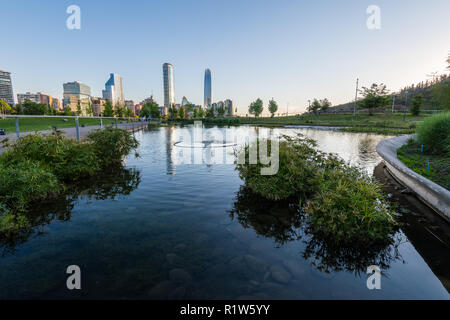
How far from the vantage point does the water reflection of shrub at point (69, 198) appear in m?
4.67

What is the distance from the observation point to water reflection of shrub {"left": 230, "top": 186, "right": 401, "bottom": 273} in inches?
160

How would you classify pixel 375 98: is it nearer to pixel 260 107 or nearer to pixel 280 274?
pixel 260 107

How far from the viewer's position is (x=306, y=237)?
493cm

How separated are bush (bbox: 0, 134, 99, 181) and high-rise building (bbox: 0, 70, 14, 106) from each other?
227 m

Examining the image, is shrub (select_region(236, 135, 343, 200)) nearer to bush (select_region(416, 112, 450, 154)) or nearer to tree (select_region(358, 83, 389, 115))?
bush (select_region(416, 112, 450, 154))

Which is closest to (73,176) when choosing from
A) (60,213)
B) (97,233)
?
(60,213)

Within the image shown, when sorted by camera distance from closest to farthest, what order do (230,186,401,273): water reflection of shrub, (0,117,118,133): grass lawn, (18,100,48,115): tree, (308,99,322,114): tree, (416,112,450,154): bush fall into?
(230,186,401,273): water reflection of shrub < (416,112,450,154): bush < (0,117,118,133): grass lawn < (18,100,48,115): tree < (308,99,322,114): tree

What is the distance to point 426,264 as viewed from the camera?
4.05 meters

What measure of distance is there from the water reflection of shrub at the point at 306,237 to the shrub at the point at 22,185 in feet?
17.0

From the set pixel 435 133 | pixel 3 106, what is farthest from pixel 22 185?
pixel 3 106

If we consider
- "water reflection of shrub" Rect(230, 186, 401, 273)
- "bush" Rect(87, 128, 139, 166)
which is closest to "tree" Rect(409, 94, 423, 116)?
"water reflection of shrub" Rect(230, 186, 401, 273)

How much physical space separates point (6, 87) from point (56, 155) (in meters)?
245
